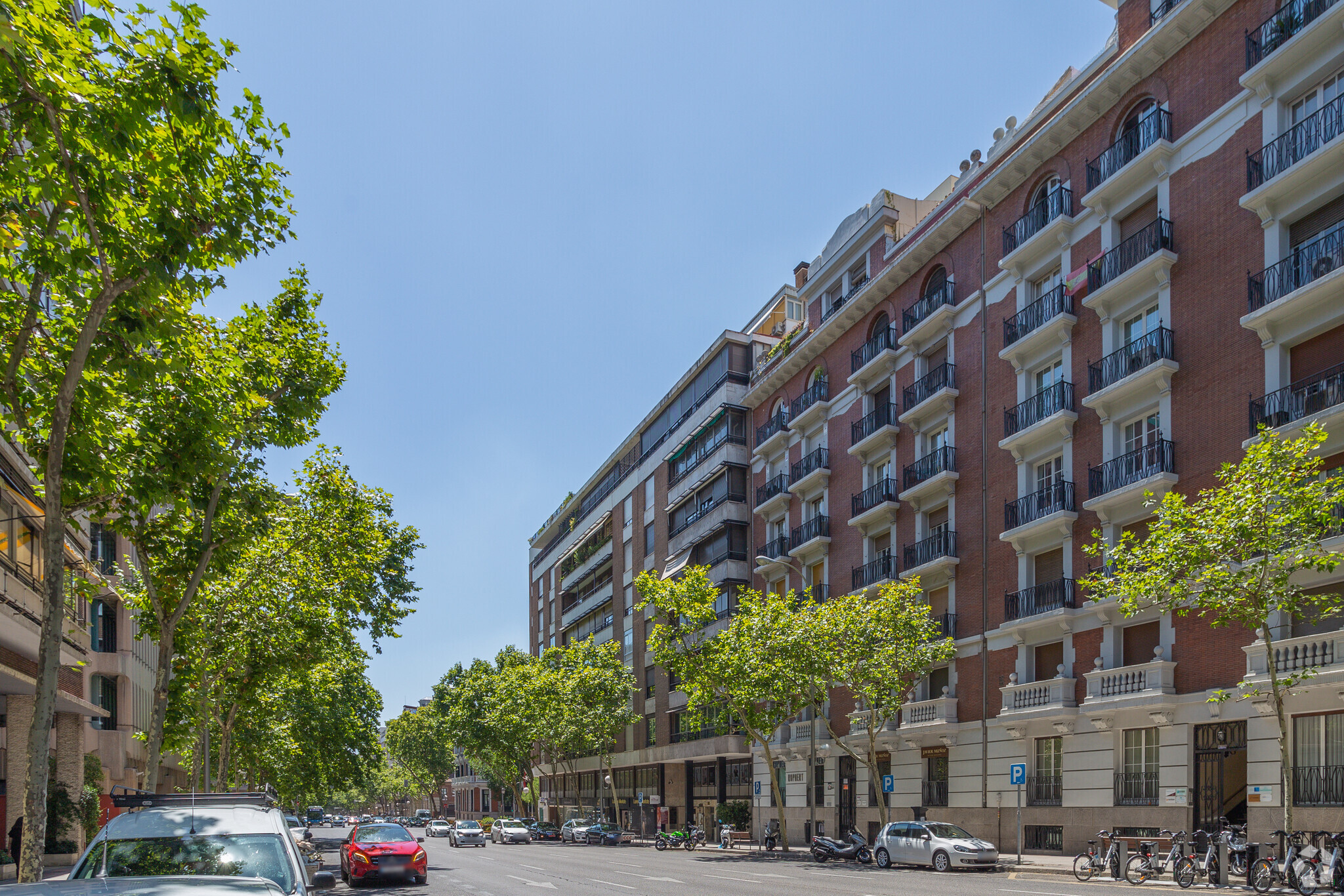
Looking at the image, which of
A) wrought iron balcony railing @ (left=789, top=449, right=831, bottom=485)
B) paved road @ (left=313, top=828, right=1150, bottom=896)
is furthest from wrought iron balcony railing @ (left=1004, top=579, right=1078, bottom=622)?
wrought iron balcony railing @ (left=789, top=449, right=831, bottom=485)

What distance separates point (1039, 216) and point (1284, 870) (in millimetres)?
20520

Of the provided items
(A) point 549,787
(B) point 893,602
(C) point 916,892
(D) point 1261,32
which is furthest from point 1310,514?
(A) point 549,787

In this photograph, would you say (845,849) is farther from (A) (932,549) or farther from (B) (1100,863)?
(A) (932,549)

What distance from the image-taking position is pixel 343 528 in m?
27.3

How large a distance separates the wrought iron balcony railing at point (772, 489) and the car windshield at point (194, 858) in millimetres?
41451

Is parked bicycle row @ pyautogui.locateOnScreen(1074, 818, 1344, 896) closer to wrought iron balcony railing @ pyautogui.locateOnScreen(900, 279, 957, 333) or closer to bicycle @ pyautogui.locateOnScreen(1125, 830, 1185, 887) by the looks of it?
bicycle @ pyautogui.locateOnScreen(1125, 830, 1185, 887)

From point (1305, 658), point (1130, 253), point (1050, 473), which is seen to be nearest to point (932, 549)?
point (1050, 473)

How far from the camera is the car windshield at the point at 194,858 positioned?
7.98 m

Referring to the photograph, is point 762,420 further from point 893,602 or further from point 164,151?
point 164,151

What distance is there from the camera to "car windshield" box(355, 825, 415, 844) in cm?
2375

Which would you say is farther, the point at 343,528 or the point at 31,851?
the point at 343,528

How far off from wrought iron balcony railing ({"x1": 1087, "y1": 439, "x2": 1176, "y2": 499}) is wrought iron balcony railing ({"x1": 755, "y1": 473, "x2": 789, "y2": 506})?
66.6 ft

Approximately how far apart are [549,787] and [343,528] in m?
70.6

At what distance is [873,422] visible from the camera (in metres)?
42.1
